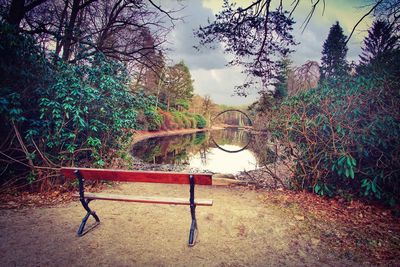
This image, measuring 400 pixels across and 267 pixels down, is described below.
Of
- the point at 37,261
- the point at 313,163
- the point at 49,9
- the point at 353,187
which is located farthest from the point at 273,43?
the point at 49,9

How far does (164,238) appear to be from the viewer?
125 inches

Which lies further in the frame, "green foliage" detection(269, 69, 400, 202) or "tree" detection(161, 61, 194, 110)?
"tree" detection(161, 61, 194, 110)

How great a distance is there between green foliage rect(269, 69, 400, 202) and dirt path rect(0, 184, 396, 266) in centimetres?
125

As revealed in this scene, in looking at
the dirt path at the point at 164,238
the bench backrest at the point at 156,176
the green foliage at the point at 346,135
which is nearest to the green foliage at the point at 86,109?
the dirt path at the point at 164,238

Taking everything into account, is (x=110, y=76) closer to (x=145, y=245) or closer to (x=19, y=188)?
(x=19, y=188)

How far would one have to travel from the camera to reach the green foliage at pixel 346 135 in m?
4.10

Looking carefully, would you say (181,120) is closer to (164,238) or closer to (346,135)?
(346,135)

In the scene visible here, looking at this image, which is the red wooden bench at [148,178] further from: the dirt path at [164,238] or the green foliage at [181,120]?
the green foliage at [181,120]

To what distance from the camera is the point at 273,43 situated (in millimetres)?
5355

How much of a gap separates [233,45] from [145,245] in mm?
4776

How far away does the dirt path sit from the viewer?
268cm

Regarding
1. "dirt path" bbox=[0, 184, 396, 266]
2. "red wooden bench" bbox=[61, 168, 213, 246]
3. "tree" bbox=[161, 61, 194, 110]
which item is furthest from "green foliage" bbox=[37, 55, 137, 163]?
"tree" bbox=[161, 61, 194, 110]

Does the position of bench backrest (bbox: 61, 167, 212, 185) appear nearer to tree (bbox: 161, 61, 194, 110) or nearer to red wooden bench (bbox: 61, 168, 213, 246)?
red wooden bench (bbox: 61, 168, 213, 246)

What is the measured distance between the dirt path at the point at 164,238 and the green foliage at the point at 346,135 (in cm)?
125
